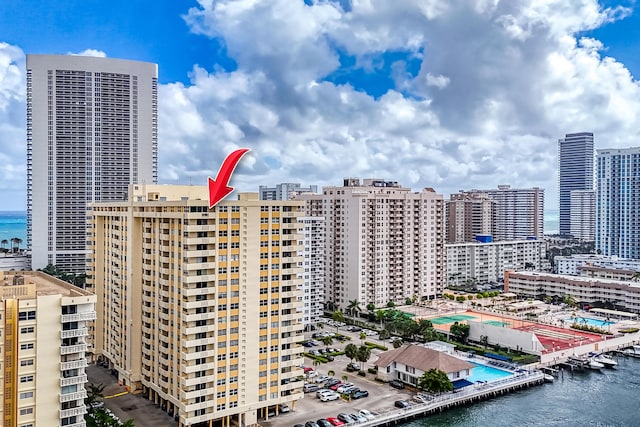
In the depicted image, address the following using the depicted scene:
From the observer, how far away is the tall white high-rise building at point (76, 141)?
197 ft

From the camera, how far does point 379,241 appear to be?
52.7 metres

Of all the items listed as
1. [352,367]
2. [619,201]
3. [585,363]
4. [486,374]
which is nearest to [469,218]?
[619,201]

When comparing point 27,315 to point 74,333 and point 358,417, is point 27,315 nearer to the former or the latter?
point 74,333

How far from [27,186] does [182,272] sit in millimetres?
46084

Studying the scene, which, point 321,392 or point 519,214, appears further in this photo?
point 519,214

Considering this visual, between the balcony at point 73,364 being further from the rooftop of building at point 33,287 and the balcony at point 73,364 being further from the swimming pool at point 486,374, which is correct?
the swimming pool at point 486,374

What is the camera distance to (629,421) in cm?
2709

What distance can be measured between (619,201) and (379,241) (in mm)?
51519

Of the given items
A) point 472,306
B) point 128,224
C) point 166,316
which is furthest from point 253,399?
point 472,306

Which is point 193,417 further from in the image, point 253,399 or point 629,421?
point 629,421

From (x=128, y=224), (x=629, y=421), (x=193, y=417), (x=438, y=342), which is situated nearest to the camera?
(x=193, y=417)

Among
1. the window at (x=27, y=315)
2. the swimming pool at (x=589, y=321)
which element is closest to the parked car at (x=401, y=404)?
the window at (x=27, y=315)

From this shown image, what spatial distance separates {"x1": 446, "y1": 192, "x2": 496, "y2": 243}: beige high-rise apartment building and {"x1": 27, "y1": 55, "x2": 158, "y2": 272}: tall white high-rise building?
50.9 m

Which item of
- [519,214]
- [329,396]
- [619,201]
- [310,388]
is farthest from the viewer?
[519,214]
